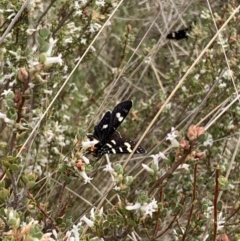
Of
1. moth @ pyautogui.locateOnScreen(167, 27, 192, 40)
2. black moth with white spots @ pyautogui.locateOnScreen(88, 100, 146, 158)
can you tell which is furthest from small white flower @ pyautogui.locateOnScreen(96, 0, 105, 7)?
moth @ pyautogui.locateOnScreen(167, 27, 192, 40)

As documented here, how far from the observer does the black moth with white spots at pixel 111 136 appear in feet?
4.79

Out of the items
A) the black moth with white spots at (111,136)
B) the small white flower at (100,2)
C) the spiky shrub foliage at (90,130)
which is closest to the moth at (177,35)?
the spiky shrub foliage at (90,130)

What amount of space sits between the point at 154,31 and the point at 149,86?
19.5 inches

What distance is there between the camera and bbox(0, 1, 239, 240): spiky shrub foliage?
113 centimetres

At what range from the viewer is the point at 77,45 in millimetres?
2002

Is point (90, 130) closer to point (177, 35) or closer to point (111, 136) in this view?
point (111, 136)

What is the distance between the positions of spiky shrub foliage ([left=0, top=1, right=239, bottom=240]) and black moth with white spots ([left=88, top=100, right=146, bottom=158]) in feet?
0.23

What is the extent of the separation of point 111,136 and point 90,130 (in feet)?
1.94

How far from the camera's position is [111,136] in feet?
4.92

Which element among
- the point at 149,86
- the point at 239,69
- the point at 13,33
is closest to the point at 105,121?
the point at 13,33

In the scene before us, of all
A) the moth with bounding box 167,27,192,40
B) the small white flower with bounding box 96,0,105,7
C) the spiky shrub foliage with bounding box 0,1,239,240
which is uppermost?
the small white flower with bounding box 96,0,105,7

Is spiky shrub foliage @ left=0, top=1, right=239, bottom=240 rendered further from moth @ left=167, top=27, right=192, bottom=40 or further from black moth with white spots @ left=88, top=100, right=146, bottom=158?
moth @ left=167, top=27, right=192, bottom=40

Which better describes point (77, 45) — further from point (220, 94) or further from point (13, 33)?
point (220, 94)

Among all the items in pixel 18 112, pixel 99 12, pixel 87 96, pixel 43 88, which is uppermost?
pixel 99 12
